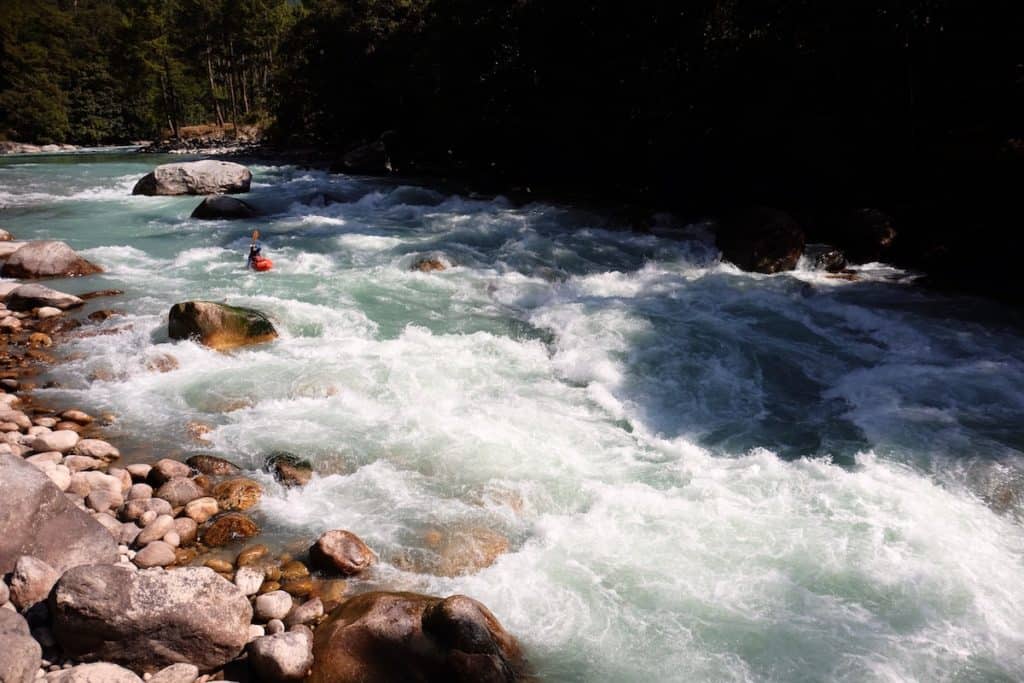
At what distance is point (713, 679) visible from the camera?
11.7 feet

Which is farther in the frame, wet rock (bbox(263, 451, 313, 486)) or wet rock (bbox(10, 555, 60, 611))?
wet rock (bbox(263, 451, 313, 486))

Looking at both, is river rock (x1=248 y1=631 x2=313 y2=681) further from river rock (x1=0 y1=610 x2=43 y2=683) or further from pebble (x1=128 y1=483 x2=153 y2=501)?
pebble (x1=128 y1=483 x2=153 y2=501)

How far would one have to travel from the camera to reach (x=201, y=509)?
15.2 feet

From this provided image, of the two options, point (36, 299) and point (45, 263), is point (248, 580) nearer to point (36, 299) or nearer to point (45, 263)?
point (36, 299)

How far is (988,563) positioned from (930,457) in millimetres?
1461

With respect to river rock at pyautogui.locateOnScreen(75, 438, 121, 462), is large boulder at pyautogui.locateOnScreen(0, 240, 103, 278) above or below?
above

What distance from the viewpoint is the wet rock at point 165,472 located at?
4.89 meters

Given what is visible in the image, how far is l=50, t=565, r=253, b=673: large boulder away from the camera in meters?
3.12

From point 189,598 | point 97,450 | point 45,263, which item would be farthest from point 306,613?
point 45,263

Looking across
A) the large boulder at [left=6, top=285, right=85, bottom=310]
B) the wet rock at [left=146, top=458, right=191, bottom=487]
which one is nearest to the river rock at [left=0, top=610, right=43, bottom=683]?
the wet rock at [left=146, top=458, right=191, bottom=487]

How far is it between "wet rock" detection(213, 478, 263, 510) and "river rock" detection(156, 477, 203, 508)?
0.14m

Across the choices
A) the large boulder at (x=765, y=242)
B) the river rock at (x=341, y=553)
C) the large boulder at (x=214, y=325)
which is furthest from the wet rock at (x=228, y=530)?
the large boulder at (x=765, y=242)

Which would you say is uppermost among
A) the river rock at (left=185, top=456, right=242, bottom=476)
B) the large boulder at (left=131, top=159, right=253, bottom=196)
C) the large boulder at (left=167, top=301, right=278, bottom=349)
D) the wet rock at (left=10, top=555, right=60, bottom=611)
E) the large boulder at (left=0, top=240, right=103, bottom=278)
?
the large boulder at (left=131, top=159, right=253, bottom=196)

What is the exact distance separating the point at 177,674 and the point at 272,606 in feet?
2.00
